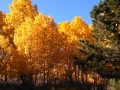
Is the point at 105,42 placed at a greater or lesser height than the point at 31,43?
lesser

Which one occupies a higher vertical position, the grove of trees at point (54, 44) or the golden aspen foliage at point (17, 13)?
the golden aspen foliage at point (17, 13)

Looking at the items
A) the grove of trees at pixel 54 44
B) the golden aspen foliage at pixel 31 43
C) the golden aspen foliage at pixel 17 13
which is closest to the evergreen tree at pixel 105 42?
the grove of trees at pixel 54 44

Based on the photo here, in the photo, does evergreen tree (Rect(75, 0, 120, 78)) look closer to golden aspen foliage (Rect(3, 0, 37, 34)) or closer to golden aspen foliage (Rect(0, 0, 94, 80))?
golden aspen foliage (Rect(0, 0, 94, 80))

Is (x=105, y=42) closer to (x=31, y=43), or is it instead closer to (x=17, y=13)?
(x=31, y=43)

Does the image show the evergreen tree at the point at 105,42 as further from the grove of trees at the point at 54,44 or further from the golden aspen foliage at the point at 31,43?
the golden aspen foliage at the point at 31,43

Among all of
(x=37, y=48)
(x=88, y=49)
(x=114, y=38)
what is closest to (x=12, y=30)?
(x=37, y=48)

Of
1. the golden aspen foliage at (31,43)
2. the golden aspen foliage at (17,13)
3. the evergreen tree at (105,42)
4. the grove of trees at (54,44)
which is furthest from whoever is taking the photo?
the golden aspen foliage at (17,13)

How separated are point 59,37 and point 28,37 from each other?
12.8 ft

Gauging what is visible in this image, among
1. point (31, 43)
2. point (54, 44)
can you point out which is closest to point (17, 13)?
point (31, 43)

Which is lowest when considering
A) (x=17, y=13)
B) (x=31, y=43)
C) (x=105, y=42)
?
(x=105, y=42)

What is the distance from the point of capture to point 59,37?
2955cm

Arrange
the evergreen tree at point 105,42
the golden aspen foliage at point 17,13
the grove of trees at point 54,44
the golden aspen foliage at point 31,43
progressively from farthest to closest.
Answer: the golden aspen foliage at point 17,13
the golden aspen foliage at point 31,43
the grove of trees at point 54,44
the evergreen tree at point 105,42

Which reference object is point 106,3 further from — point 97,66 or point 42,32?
point 42,32

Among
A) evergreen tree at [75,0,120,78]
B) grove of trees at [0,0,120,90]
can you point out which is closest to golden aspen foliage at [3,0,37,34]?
grove of trees at [0,0,120,90]
